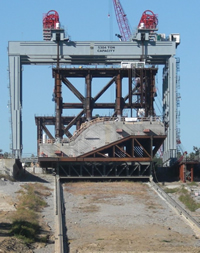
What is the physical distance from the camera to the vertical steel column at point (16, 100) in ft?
308

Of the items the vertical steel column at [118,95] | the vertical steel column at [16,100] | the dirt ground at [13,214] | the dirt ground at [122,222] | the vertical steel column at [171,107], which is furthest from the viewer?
the vertical steel column at [171,107]

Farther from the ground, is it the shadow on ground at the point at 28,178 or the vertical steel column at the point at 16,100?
the vertical steel column at the point at 16,100

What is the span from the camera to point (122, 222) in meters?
55.0

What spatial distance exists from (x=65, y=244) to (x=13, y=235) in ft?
11.8

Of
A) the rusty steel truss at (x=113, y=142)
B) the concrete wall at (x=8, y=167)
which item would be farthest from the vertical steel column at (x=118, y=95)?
the concrete wall at (x=8, y=167)

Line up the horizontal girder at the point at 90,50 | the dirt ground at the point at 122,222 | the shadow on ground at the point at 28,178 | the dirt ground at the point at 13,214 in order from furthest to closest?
the horizontal girder at the point at 90,50
the shadow on ground at the point at 28,178
the dirt ground at the point at 122,222
the dirt ground at the point at 13,214

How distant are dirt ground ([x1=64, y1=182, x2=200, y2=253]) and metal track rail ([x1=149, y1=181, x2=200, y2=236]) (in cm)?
51

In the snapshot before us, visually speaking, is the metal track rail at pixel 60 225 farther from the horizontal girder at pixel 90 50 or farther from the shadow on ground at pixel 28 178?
the horizontal girder at pixel 90 50

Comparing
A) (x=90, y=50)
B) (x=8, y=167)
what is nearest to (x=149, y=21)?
(x=90, y=50)

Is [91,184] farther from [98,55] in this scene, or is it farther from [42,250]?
[42,250]

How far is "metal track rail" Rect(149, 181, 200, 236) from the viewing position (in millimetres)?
54375

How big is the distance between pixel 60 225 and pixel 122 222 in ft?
17.8

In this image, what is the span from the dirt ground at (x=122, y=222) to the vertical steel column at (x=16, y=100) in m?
20.2

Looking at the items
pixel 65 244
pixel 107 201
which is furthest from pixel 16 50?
pixel 65 244
